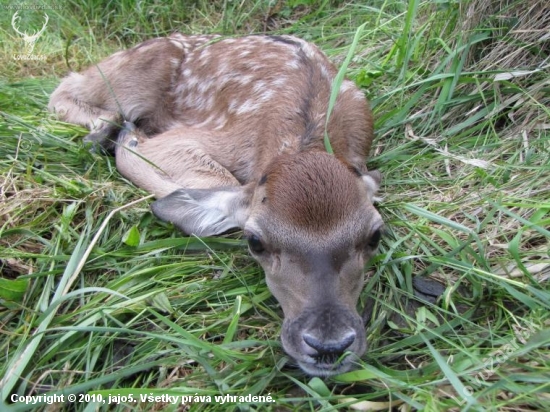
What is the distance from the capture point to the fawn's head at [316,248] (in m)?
2.36

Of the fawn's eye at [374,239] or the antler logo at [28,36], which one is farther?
the antler logo at [28,36]

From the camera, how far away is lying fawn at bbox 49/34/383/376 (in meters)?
2.56

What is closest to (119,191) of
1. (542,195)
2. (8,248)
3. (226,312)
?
(8,248)

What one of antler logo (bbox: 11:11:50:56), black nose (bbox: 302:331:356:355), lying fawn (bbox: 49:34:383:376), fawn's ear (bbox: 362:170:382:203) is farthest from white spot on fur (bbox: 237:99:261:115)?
antler logo (bbox: 11:11:50:56)

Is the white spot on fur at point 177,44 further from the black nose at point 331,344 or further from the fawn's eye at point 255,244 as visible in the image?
the black nose at point 331,344

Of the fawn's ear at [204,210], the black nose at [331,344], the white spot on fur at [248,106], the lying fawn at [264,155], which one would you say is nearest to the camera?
the black nose at [331,344]

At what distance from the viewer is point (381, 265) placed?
294 centimetres

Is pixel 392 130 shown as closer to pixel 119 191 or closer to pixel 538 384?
pixel 119 191

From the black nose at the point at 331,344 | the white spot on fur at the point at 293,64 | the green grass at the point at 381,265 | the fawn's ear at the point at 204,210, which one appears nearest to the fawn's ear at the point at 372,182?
the green grass at the point at 381,265

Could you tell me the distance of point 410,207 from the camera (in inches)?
122

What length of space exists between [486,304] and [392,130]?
6.03ft

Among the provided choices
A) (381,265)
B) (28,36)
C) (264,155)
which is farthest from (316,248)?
(28,36)

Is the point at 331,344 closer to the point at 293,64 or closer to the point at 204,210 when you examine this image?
the point at 204,210

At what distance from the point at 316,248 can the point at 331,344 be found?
0.46 m
